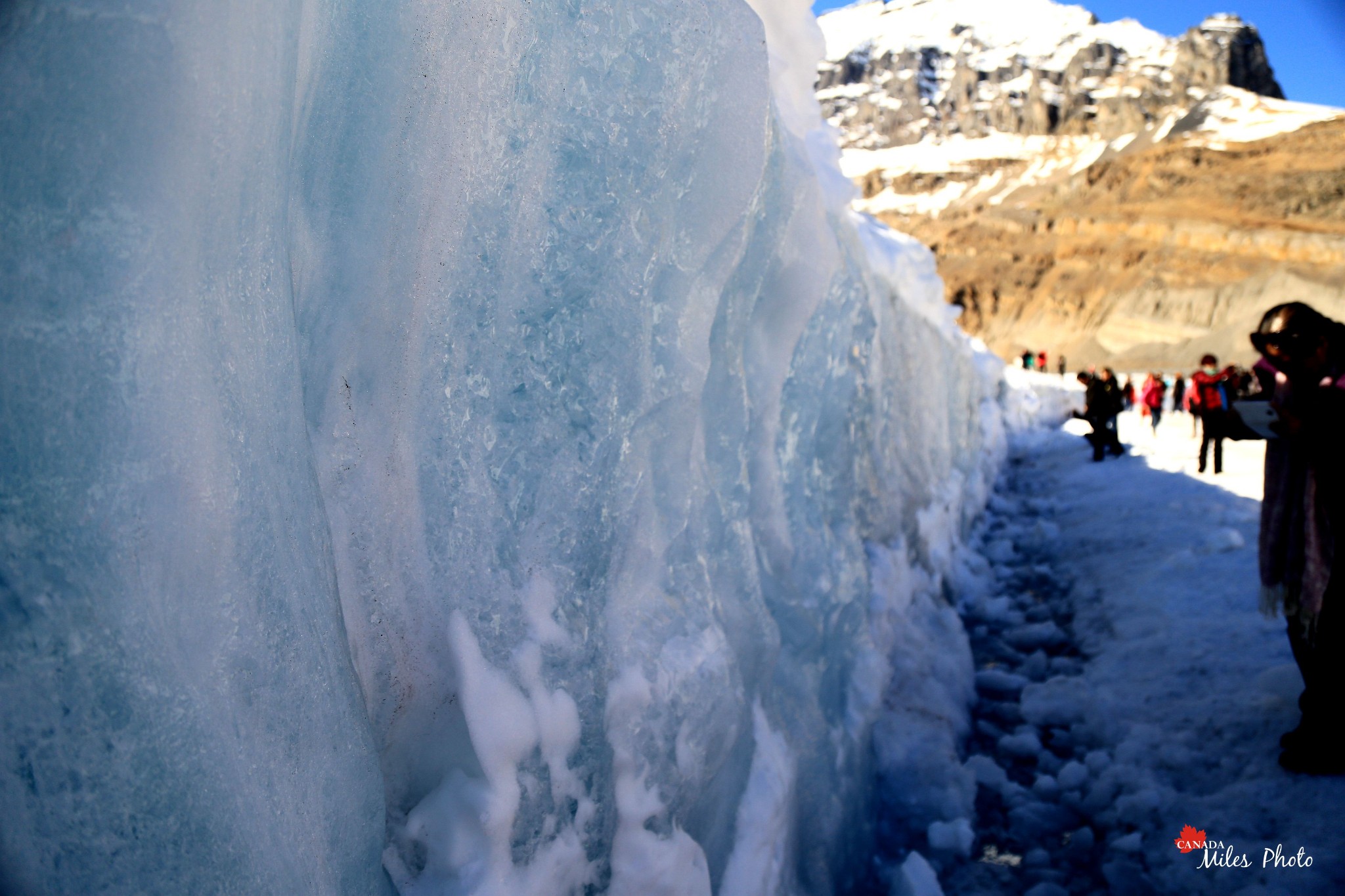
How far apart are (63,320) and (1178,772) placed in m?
Answer: 3.19

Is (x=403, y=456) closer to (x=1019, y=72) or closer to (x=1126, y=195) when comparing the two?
(x=1126, y=195)

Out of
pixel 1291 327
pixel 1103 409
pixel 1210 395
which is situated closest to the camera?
pixel 1291 327

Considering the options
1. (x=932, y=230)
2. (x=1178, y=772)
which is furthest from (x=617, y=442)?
(x=932, y=230)

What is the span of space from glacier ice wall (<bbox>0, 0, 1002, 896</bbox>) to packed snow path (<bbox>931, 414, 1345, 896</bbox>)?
2.68ft

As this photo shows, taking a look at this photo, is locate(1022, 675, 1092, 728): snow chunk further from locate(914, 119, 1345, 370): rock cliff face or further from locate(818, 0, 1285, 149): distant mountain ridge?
locate(818, 0, 1285, 149): distant mountain ridge

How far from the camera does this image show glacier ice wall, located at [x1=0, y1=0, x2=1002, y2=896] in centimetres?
81

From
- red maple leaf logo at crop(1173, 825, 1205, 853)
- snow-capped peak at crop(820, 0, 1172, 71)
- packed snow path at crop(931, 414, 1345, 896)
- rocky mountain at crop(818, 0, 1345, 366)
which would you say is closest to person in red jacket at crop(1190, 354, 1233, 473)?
packed snow path at crop(931, 414, 1345, 896)

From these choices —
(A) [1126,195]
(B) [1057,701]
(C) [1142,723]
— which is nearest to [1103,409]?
(B) [1057,701]

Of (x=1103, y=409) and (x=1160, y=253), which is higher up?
Result: (x=1103, y=409)

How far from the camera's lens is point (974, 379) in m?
8.69

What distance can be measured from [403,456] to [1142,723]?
9.73 ft

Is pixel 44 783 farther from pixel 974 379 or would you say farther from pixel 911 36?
pixel 911 36

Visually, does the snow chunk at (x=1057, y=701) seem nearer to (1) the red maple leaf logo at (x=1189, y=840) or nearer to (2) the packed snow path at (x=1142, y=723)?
(2) the packed snow path at (x=1142, y=723)

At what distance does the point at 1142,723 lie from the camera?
9.89 ft
